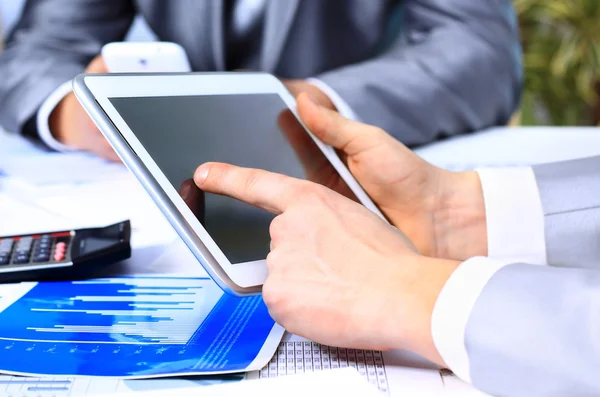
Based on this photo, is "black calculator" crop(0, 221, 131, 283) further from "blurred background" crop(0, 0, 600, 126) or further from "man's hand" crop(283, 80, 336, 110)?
"blurred background" crop(0, 0, 600, 126)

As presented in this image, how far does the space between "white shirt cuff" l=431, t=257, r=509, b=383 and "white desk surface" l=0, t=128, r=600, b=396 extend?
23 mm

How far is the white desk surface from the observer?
0.53 m

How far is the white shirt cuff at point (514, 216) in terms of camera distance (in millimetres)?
506

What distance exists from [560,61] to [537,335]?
1.93 metres

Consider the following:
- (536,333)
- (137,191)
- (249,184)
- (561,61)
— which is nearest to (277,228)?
(249,184)

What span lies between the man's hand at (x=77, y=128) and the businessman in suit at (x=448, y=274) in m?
0.38

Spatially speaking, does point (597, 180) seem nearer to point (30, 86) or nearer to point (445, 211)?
point (445, 211)

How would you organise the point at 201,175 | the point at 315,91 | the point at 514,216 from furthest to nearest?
the point at 315,91 < the point at 514,216 < the point at 201,175

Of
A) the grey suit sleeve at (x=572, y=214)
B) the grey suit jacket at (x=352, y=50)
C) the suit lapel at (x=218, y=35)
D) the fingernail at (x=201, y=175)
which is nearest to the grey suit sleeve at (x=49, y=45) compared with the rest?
the grey suit jacket at (x=352, y=50)

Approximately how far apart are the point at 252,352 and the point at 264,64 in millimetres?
759

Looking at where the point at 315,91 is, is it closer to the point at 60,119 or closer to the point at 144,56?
the point at 144,56

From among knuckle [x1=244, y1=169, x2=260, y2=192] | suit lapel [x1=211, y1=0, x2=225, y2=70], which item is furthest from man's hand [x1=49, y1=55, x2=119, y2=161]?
Result: knuckle [x1=244, y1=169, x2=260, y2=192]

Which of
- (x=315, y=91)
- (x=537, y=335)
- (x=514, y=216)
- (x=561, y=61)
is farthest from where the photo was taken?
(x=561, y=61)

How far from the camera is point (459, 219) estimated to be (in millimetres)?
559
